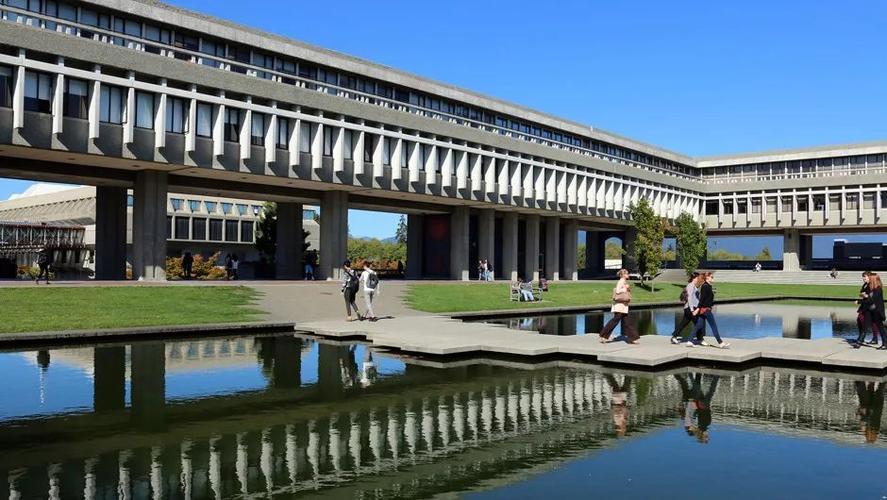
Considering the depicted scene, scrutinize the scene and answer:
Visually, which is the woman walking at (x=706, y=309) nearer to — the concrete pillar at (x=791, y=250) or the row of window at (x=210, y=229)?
the row of window at (x=210, y=229)

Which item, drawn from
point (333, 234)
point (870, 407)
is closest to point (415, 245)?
point (333, 234)

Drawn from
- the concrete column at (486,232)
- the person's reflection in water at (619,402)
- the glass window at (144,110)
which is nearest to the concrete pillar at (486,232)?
the concrete column at (486,232)

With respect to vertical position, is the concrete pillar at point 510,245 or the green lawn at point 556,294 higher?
the concrete pillar at point 510,245

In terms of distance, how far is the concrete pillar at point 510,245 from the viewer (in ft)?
214

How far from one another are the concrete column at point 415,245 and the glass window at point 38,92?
35.3 meters

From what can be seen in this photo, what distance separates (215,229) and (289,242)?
31.1 metres

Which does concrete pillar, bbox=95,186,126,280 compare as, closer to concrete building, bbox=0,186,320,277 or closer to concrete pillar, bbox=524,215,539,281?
concrete building, bbox=0,186,320,277

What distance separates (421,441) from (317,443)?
1.31 m

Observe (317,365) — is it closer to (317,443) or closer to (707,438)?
(317,443)

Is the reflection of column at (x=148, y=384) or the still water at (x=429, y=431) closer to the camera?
the still water at (x=429, y=431)

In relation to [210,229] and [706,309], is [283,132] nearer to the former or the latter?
[706,309]

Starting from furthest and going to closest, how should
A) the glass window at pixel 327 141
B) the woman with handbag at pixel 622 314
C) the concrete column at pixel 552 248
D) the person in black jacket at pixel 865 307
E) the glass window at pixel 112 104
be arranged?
the concrete column at pixel 552 248 → the glass window at pixel 327 141 → the glass window at pixel 112 104 → the woman with handbag at pixel 622 314 → the person in black jacket at pixel 865 307

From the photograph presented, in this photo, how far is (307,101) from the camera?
4478 centimetres

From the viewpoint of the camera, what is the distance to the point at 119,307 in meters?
26.8
